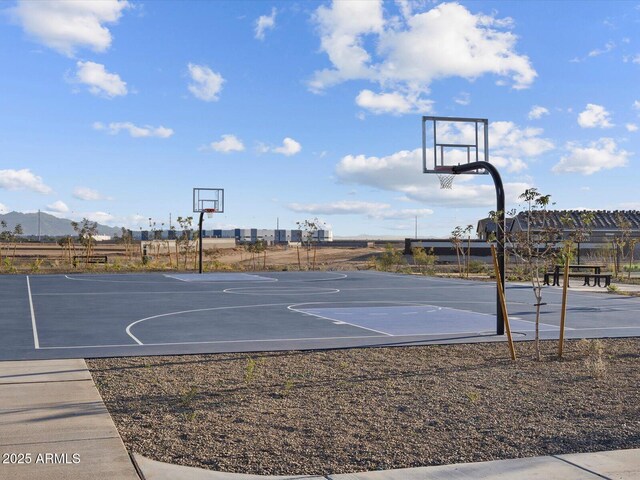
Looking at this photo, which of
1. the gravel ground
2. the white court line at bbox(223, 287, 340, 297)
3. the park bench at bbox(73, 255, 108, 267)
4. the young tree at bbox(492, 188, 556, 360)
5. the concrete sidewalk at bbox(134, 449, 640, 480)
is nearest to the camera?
the concrete sidewalk at bbox(134, 449, 640, 480)

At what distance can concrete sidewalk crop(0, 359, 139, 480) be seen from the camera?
5.64 meters

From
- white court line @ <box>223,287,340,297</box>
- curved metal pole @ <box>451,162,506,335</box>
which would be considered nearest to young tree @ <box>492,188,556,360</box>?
curved metal pole @ <box>451,162,506,335</box>

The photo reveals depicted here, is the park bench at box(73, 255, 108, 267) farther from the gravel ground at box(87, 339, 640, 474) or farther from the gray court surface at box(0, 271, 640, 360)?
the gravel ground at box(87, 339, 640, 474)

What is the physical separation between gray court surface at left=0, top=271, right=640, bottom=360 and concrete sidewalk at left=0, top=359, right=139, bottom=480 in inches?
95.8

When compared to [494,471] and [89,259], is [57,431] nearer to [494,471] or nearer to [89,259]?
[494,471]

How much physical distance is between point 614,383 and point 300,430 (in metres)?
4.56

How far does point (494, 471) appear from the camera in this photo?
5.72m

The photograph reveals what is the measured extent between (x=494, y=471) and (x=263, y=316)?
39.2 ft

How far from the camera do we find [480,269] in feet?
137

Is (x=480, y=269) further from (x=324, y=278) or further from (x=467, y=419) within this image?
(x=467, y=419)

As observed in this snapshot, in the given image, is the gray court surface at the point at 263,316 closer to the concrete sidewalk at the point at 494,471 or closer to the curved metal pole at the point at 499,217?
the curved metal pole at the point at 499,217

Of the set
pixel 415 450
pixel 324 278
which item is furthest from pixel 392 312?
pixel 324 278

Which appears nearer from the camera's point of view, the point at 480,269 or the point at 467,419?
the point at 467,419

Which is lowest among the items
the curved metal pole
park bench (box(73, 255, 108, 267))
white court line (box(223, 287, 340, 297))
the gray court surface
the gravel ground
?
the gravel ground
